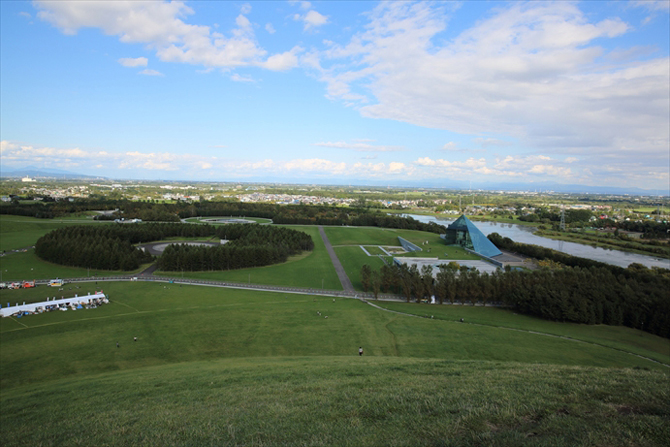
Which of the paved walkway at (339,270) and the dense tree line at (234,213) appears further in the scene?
the dense tree line at (234,213)

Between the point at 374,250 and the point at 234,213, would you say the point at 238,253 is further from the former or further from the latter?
the point at 234,213

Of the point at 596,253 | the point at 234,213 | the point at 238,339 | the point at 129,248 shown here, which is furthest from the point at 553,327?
the point at 234,213

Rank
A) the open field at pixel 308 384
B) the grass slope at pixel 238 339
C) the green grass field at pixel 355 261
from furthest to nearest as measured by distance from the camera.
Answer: the green grass field at pixel 355 261 < the grass slope at pixel 238 339 < the open field at pixel 308 384

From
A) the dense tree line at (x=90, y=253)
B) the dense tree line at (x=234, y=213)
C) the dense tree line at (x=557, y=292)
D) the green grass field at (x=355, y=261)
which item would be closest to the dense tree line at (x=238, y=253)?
the dense tree line at (x=90, y=253)

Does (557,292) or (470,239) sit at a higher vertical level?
(470,239)

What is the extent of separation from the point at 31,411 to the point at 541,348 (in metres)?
31.2

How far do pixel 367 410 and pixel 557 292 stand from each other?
119 ft

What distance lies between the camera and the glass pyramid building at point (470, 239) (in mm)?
65125

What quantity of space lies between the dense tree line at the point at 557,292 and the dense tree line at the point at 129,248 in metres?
22.8

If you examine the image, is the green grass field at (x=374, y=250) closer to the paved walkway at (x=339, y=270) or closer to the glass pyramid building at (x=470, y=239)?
the paved walkway at (x=339, y=270)

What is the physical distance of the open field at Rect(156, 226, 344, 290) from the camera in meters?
50.1

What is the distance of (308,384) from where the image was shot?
1369 cm

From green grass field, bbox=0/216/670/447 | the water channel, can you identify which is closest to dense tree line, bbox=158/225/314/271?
green grass field, bbox=0/216/670/447

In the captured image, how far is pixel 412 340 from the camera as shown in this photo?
93.5ft
